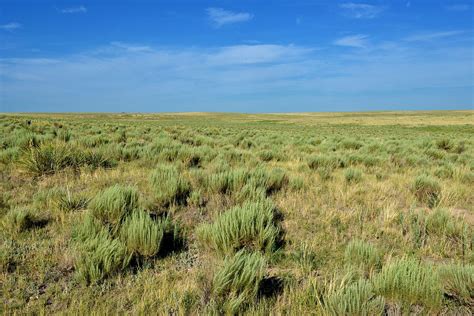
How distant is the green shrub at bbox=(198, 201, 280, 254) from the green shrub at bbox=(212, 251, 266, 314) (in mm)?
743

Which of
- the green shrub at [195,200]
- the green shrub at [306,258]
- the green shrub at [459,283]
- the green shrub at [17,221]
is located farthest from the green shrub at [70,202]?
the green shrub at [459,283]

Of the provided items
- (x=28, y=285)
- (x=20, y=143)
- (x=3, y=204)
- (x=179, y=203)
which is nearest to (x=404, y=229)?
(x=179, y=203)

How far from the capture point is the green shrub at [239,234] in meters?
3.37

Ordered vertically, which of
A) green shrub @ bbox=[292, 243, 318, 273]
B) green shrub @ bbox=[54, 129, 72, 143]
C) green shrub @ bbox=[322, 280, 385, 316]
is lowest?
green shrub @ bbox=[292, 243, 318, 273]

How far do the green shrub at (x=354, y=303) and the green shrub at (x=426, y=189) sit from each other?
14.2ft

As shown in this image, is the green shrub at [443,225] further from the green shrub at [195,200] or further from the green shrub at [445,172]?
the green shrub at [445,172]

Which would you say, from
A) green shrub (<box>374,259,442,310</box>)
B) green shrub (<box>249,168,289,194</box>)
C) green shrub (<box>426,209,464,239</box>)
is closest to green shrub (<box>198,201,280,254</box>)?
green shrub (<box>374,259,442,310</box>)

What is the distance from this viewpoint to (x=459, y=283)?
8.20 feet

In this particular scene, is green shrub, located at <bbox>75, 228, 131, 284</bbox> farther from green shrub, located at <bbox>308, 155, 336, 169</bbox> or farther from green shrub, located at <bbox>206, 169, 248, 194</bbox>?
green shrub, located at <bbox>308, 155, 336, 169</bbox>

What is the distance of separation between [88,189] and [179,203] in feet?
6.18

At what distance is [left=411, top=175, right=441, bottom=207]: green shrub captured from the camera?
582cm

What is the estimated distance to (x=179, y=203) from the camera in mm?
5105

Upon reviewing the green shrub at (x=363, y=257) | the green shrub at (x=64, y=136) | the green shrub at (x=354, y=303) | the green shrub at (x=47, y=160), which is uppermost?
the green shrub at (x=64, y=136)

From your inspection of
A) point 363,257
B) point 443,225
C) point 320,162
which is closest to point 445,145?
point 320,162
